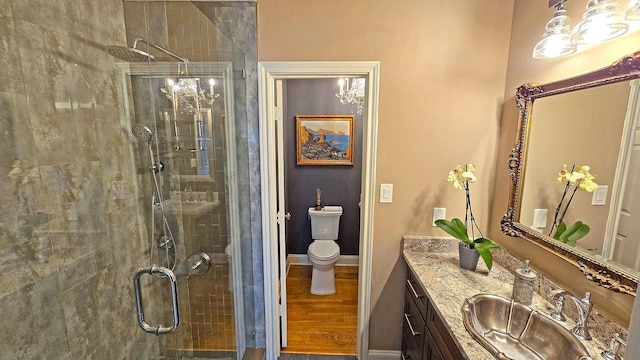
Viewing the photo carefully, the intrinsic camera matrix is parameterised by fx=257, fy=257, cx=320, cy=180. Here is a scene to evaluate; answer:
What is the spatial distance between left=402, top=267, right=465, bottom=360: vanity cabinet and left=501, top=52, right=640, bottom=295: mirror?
0.66m

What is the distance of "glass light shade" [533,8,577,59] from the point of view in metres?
1.13

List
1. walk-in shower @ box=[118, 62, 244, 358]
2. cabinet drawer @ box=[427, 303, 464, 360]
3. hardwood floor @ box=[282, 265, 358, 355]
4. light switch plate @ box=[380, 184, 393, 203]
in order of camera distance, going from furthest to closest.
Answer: hardwood floor @ box=[282, 265, 358, 355], light switch plate @ box=[380, 184, 393, 203], walk-in shower @ box=[118, 62, 244, 358], cabinet drawer @ box=[427, 303, 464, 360]

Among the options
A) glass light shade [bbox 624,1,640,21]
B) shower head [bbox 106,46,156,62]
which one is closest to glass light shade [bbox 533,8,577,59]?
glass light shade [bbox 624,1,640,21]

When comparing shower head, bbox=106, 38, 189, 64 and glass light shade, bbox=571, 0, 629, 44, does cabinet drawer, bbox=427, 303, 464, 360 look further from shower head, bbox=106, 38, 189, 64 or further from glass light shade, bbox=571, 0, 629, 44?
shower head, bbox=106, 38, 189, 64

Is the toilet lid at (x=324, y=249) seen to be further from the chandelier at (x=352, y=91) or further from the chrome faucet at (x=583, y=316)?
the chrome faucet at (x=583, y=316)

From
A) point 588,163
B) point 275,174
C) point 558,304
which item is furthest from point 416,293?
point 275,174

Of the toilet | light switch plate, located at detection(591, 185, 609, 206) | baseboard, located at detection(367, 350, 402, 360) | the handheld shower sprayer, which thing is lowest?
baseboard, located at detection(367, 350, 402, 360)

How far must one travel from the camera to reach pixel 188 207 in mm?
1710

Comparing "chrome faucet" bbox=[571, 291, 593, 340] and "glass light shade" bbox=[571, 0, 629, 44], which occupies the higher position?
"glass light shade" bbox=[571, 0, 629, 44]

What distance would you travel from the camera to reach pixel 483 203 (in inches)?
71.7

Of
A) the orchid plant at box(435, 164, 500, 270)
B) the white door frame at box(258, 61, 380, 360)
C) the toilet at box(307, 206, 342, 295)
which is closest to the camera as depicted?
the orchid plant at box(435, 164, 500, 270)

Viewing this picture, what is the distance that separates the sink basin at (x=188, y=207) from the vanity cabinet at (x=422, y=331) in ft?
4.74

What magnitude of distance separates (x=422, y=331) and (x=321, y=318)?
1271 millimetres

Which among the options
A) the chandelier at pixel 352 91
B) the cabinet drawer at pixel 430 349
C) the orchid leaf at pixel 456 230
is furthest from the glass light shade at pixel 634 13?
the chandelier at pixel 352 91
